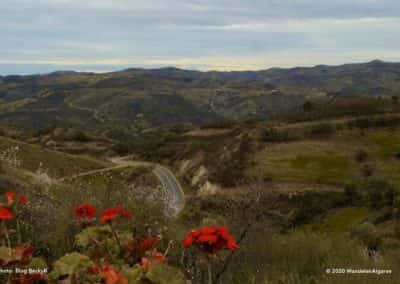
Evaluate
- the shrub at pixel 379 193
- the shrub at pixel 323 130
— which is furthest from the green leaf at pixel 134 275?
the shrub at pixel 323 130

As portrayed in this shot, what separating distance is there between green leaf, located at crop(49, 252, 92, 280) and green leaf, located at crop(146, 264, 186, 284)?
0.52 meters

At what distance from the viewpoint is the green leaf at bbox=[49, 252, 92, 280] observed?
10.5ft

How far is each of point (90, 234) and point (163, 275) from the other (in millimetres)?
848

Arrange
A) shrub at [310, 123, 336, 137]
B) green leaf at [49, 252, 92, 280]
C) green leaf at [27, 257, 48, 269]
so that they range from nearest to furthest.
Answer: green leaf at [49, 252, 92, 280]
green leaf at [27, 257, 48, 269]
shrub at [310, 123, 336, 137]

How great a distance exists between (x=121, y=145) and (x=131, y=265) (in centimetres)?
9844

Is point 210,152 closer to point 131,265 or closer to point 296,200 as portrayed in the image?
point 296,200

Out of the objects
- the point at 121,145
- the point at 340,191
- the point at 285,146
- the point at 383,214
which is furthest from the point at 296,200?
the point at 121,145

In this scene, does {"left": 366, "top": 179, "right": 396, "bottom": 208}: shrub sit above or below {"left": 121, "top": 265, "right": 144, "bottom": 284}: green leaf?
below

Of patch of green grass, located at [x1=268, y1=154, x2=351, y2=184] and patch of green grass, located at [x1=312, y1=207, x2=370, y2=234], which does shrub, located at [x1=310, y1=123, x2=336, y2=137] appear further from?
patch of green grass, located at [x1=312, y1=207, x2=370, y2=234]

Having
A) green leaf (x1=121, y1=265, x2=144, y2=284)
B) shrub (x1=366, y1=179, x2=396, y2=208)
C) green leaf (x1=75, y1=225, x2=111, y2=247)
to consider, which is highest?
green leaf (x1=75, y1=225, x2=111, y2=247)

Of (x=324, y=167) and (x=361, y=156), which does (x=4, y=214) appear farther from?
(x=361, y=156)

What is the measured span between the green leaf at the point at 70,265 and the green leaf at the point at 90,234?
180 millimetres

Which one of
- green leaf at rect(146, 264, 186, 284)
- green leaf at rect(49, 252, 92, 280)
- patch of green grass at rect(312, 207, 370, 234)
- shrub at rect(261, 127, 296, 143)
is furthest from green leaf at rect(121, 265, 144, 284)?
shrub at rect(261, 127, 296, 143)

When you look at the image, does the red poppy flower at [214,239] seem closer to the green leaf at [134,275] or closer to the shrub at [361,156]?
the green leaf at [134,275]
